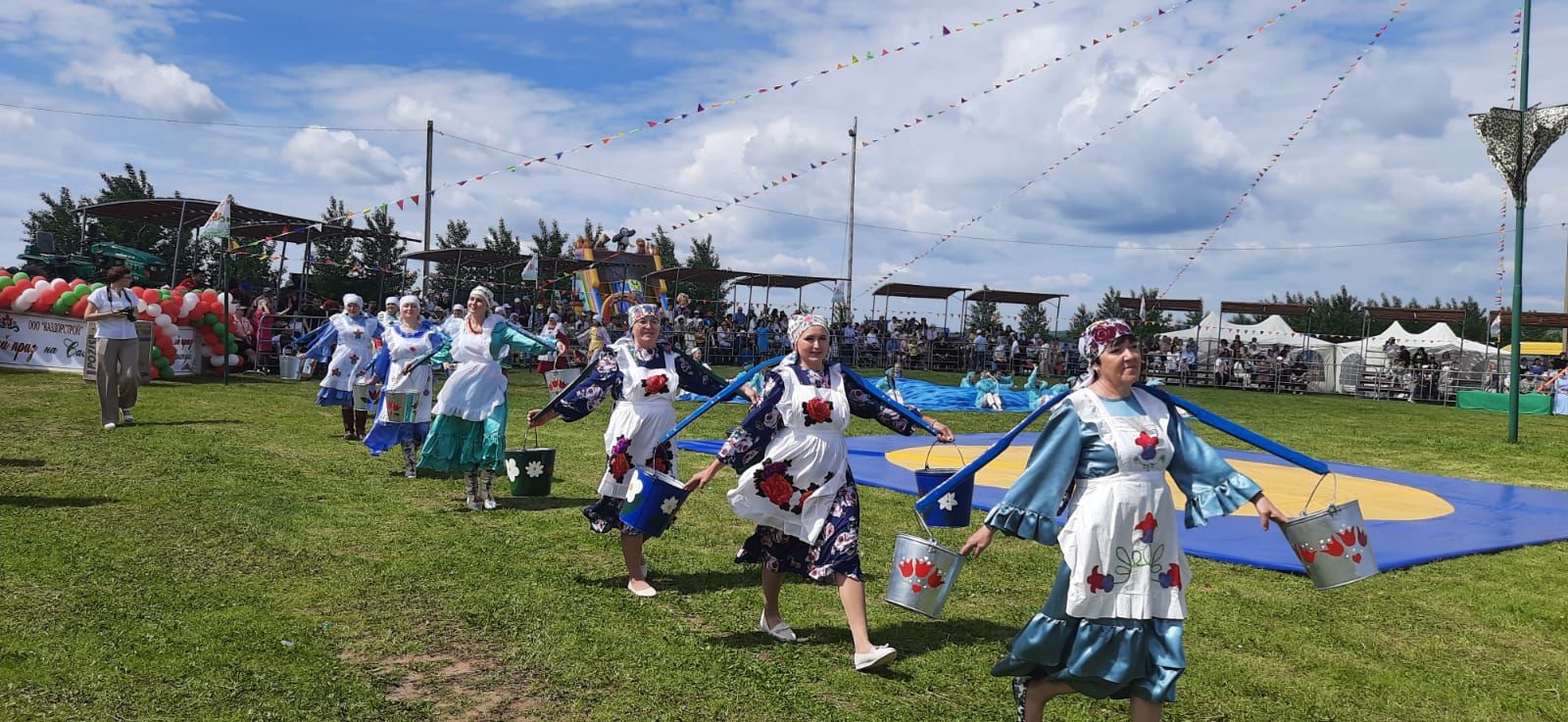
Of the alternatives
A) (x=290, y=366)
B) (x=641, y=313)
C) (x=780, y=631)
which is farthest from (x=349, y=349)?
Result: (x=780, y=631)

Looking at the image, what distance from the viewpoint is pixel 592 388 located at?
23.6 ft

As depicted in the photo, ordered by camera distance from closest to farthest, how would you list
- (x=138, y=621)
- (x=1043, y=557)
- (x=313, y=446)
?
1. (x=138, y=621)
2. (x=1043, y=557)
3. (x=313, y=446)

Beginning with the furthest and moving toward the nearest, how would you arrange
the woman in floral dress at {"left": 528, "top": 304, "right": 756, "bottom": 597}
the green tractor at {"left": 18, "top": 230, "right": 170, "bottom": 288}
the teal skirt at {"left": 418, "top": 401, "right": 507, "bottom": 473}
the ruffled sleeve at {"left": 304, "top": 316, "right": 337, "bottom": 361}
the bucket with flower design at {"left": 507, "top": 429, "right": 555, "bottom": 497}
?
the green tractor at {"left": 18, "top": 230, "right": 170, "bottom": 288} < the ruffled sleeve at {"left": 304, "top": 316, "right": 337, "bottom": 361} < the teal skirt at {"left": 418, "top": 401, "right": 507, "bottom": 473} < the bucket with flower design at {"left": 507, "top": 429, "right": 555, "bottom": 497} < the woman in floral dress at {"left": 528, "top": 304, "right": 756, "bottom": 597}

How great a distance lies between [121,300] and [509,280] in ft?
87.7

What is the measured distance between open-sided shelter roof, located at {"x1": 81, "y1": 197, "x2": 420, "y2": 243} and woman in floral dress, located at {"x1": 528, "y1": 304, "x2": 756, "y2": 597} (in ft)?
62.9

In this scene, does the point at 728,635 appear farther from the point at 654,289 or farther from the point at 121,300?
the point at 654,289

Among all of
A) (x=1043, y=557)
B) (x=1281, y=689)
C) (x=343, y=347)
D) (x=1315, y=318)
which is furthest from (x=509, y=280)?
(x=1315, y=318)

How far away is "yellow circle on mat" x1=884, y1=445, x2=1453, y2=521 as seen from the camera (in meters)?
9.91

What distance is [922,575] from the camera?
439 centimetres

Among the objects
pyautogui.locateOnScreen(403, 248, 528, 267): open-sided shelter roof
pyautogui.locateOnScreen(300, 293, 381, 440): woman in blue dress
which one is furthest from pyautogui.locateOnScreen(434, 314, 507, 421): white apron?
pyautogui.locateOnScreen(403, 248, 528, 267): open-sided shelter roof

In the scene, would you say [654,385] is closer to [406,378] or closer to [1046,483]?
[1046,483]

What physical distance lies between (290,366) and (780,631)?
19.9 metres

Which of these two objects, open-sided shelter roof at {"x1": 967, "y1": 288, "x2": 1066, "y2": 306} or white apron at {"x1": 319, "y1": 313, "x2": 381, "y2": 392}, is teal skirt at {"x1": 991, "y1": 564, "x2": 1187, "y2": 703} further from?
open-sided shelter roof at {"x1": 967, "y1": 288, "x2": 1066, "y2": 306}

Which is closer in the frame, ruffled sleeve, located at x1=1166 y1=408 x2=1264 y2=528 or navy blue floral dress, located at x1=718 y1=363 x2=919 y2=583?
ruffled sleeve, located at x1=1166 y1=408 x2=1264 y2=528
